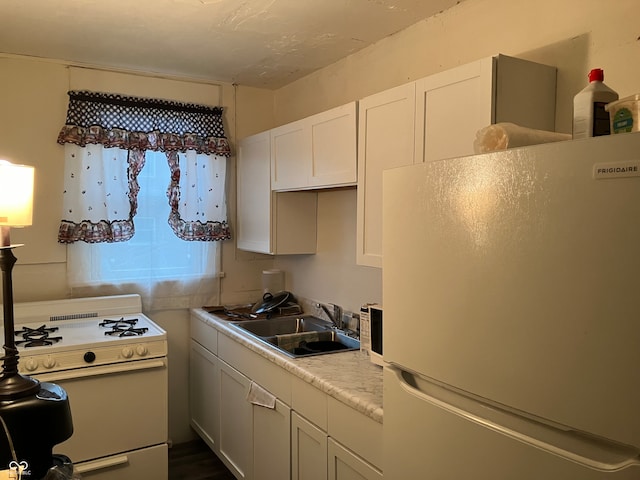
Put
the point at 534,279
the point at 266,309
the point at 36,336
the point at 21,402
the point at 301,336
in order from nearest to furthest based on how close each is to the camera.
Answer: the point at 534,279 < the point at 21,402 < the point at 36,336 < the point at 301,336 < the point at 266,309

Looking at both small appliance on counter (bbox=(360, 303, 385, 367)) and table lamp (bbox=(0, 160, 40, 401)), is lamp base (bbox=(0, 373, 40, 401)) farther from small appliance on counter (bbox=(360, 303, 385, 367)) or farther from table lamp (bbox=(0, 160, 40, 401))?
small appliance on counter (bbox=(360, 303, 385, 367))

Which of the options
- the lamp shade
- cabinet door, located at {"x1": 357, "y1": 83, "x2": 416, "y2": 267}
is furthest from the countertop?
the lamp shade

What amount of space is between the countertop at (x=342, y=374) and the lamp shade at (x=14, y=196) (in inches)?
46.3

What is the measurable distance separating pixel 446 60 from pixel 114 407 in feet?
7.54

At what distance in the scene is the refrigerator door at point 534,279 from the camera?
847mm

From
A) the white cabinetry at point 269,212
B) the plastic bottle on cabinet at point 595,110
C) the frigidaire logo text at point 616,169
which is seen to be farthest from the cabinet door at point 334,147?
the frigidaire logo text at point 616,169

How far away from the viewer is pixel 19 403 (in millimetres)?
1246

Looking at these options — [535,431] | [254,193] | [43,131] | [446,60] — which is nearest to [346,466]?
[535,431]

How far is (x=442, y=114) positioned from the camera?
5.77ft

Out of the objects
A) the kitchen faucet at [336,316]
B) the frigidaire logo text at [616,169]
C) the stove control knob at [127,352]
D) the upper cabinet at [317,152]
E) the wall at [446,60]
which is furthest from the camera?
the kitchen faucet at [336,316]

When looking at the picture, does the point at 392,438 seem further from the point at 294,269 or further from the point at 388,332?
the point at 294,269

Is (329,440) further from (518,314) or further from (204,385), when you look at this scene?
(204,385)

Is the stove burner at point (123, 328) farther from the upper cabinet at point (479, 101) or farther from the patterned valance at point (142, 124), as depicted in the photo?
the upper cabinet at point (479, 101)

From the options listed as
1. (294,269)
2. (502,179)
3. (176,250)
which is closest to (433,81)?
(502,179)
